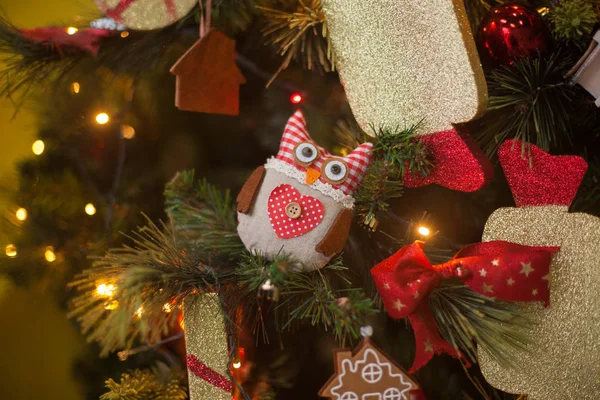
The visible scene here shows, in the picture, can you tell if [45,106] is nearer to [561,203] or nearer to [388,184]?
[388,184]

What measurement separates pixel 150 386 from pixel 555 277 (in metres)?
0.53

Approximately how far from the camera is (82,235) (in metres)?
0.86

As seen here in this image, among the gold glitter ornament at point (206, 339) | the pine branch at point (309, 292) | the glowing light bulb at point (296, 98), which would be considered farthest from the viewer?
the glowing light bulb at point (296, 98)

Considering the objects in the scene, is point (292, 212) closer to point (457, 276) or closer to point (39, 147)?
point (457, 276)

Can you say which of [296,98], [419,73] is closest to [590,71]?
[419,73]

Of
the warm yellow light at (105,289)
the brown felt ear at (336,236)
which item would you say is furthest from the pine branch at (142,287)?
the brown felt ear at (336,236)

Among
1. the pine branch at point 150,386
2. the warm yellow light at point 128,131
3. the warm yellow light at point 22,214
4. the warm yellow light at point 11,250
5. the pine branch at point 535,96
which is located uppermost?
the pine branch at point 535,96

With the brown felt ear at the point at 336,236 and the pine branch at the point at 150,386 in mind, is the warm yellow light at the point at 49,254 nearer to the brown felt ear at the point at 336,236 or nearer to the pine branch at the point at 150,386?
the pine branch at the point at 150,386

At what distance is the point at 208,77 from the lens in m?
0.63

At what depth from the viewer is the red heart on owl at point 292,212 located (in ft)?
1.81

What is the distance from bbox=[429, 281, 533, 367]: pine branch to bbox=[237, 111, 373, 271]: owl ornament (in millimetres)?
129

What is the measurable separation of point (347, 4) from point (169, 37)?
27 cm

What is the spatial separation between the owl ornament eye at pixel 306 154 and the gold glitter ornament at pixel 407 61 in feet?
0.30

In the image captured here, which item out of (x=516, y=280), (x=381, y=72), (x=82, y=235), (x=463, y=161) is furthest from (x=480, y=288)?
(x=82, y=235)
